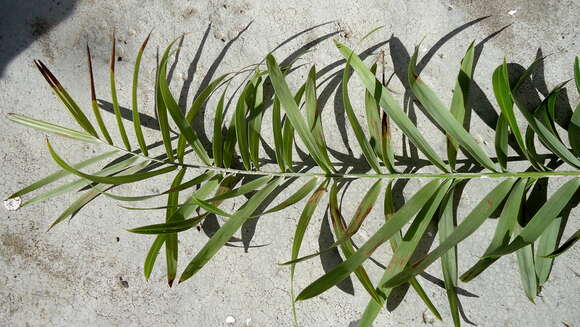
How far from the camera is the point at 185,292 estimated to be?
1.26m

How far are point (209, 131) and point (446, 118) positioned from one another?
61 centimetres

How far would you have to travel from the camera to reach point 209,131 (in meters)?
1.28

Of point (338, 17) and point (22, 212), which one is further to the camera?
point (22, 212)

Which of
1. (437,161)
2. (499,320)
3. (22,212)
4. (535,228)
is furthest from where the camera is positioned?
(22,212)

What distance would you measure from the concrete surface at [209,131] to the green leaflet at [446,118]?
0.57 feet

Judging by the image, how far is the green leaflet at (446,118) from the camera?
100 cm

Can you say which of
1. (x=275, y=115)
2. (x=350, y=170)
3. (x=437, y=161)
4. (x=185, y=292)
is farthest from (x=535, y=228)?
(x=185, y=292)

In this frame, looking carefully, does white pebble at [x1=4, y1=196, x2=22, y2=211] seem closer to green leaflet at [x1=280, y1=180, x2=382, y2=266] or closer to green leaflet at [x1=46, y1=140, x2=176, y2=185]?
green leaflet at [x1=46, y1=140, x2=176, y2=185]

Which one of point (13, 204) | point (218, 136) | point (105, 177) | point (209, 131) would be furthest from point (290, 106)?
point (13, 204)

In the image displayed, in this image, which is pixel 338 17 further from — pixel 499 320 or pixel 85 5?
pixel 499 320

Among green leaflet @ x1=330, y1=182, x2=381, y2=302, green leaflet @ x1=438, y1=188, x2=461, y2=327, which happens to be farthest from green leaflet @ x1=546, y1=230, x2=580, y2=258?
green leaflet @ x1=330, y1=182, x2=381, y2=302

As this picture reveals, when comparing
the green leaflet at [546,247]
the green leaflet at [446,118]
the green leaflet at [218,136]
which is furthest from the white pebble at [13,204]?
the green leaflet at [546,247]

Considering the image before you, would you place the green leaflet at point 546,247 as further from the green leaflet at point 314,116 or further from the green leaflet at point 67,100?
the green leaflet at point 67,100

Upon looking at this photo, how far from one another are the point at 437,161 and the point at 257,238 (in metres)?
0.50
